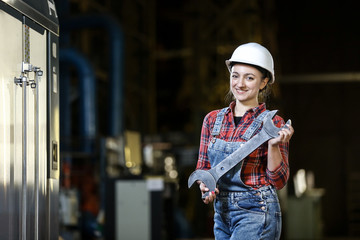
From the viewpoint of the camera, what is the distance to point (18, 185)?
375 centimetres

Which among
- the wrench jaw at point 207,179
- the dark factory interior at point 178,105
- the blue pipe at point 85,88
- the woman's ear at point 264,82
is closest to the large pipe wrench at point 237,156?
the wrench jaw at point 207,179

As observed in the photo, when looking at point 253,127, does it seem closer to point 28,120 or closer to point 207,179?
point 207,179

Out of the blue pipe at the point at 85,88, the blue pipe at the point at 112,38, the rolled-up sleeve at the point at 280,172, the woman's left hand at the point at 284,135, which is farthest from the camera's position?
the blue pipe at the point at 112,38

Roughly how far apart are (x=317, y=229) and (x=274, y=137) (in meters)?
12.4

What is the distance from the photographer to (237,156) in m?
3.02

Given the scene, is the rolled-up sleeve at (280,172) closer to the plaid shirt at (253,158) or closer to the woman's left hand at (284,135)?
the plaid shirt at (253,158)

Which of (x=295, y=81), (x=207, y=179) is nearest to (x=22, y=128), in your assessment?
(x=207, y=179)

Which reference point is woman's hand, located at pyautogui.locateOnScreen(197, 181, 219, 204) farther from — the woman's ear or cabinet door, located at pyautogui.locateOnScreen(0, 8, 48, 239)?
cabinet door, located at pyautogui.locateOnScreen(0, 8, 48, 239)

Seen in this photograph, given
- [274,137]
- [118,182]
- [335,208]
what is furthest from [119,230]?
[335,208]

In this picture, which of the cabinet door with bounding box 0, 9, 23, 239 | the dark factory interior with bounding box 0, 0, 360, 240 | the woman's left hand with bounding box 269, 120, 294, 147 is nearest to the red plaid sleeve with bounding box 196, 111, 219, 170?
the woman's left hand with bounding box 269, 120, 294, 147

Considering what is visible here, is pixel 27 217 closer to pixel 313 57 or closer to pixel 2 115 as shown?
pixel 2 115

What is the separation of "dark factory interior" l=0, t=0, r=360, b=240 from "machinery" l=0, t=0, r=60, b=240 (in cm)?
519

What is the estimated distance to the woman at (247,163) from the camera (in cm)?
304

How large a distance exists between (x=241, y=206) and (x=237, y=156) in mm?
250
